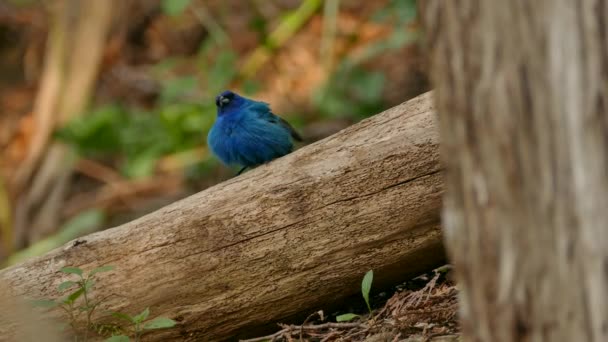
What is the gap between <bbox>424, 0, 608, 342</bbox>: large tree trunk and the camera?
6.27 ft

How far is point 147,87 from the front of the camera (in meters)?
10.5

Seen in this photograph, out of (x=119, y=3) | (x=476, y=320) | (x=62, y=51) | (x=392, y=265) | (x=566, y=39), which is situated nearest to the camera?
(x=566, y=39)

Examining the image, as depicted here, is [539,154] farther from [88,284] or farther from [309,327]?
[88,284]

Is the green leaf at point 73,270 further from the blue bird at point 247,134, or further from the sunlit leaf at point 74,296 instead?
the blue bird at point 247,134

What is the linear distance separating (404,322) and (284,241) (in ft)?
2.00

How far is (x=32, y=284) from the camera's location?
12.6ft

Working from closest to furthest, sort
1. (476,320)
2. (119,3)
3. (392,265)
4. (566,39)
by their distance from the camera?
(566,39) < (476,320) < (392,265) < (119,3)

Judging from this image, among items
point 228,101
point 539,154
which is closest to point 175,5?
point 228,101

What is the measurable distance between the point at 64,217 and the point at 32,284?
5726mm

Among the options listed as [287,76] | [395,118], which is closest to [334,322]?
[395,118]

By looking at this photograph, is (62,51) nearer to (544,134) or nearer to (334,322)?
(334,322)

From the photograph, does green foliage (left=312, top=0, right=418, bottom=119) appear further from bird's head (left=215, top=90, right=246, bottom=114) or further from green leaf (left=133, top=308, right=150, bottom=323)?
green leaf (left=133, top=308, right=150, bottom=323)

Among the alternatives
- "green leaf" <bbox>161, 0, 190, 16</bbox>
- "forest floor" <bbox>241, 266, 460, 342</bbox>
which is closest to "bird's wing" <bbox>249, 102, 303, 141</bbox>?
"green leaf" <bbox>161, 0, 190, 16</bbox>

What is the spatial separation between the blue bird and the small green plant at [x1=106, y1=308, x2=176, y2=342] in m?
1.38
